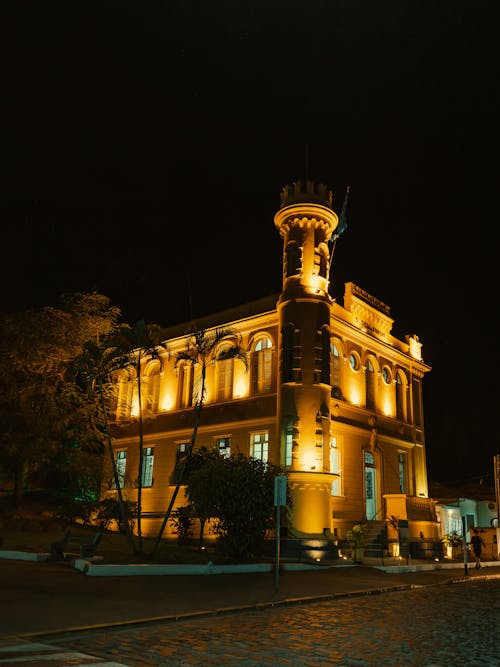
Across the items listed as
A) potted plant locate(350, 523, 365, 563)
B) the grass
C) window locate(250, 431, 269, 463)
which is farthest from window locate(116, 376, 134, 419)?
potted plant locate(350, 523, 365, 563)

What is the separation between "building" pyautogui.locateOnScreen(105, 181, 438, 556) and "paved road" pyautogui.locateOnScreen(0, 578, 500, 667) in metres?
13.7

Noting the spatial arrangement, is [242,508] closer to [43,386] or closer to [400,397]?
[43,386]

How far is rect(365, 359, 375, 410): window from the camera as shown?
3177 centimetres

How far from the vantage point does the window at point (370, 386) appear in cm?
3177

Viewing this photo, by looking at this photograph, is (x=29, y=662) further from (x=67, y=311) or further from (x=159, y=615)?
(x=67, y=311)

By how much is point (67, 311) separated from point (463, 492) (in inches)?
1278

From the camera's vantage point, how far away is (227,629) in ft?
30.1

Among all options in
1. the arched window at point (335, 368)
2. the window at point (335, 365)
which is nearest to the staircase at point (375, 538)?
the arched window at point (335, 368)

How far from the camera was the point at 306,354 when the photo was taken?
88.5 ft

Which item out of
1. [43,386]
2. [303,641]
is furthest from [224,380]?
[303,641]

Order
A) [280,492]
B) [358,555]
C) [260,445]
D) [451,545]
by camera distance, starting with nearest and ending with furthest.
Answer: [280,492]
[358,555]
[260,445]
[451,545]

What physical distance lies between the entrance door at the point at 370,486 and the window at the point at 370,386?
2.48 m

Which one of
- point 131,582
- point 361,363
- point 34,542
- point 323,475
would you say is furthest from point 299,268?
point 131,582

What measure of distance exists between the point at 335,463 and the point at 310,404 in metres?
3.90
